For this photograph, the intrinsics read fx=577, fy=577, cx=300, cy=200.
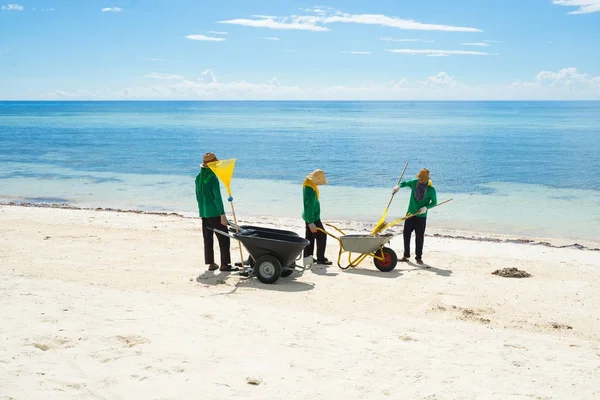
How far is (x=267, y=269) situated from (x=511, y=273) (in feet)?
12.0

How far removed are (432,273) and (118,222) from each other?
7276mm

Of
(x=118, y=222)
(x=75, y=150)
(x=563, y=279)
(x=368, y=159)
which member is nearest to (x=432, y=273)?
(x=563, y=279)

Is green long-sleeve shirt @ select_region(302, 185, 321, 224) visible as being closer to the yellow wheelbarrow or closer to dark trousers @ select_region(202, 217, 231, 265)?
the yellow wheelbarrow

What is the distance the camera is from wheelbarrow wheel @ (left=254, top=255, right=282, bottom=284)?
296 inches

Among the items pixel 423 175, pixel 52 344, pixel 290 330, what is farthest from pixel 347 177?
pixel 52 344

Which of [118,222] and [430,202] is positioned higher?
[430,202]

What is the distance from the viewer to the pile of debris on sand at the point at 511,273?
8.42 metres

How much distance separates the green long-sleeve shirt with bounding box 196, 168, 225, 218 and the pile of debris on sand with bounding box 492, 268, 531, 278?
4160 millimetres

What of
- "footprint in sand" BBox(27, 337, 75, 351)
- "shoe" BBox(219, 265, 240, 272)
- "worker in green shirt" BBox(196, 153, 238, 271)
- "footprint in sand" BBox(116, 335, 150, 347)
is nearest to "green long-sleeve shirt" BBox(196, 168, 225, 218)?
"worker in green shirt" BBox(196, 153, 238, 271)

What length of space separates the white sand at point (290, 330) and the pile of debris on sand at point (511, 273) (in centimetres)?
20

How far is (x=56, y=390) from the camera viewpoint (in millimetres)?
4145

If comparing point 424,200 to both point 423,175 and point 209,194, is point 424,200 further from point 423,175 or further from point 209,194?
point 209,194

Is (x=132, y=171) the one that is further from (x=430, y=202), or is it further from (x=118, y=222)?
(x=430, y=202)

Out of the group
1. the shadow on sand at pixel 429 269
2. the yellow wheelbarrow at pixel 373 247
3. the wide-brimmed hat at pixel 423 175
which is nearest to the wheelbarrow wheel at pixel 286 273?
the yellow wheelbarrow at pixel 373 247
